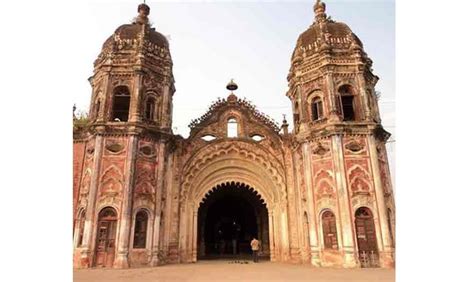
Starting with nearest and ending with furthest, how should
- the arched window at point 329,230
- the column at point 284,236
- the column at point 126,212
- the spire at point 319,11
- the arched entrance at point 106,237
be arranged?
1. the column at point 126,212
2. the arched entrance at point 106,237
3. the arched window at point 329,230
4. the column at point 284,236
5. the spire at point 319,11

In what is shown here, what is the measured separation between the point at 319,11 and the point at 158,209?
15.3 m

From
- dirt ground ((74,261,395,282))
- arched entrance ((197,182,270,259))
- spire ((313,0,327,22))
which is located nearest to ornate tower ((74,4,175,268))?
dirt ground ((74,261,395,282))

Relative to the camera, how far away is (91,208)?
49.7 ft

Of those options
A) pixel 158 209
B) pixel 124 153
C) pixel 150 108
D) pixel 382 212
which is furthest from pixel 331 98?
pixel 124 153

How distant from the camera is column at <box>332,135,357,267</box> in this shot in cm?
1440

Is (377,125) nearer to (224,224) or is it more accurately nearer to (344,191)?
(344,191)

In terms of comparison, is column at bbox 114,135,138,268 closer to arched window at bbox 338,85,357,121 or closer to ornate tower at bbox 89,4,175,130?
ornate tower at bbox 89,4,175,130

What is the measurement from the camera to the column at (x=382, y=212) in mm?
14297

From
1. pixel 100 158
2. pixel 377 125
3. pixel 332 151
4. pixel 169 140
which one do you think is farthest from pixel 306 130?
pixel 100 158

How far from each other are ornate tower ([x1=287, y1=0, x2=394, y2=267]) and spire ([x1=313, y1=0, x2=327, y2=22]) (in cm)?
17

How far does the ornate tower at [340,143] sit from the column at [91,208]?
1030 centimetres

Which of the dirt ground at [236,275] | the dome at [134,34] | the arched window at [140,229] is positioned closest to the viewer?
the dirt ground at [236,275]

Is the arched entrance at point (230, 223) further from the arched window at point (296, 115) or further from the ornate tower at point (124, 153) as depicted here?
the ornate tower at point (124, 153)

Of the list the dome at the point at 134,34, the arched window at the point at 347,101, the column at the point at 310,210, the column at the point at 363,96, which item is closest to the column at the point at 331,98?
the arched window at the point at 347,101
